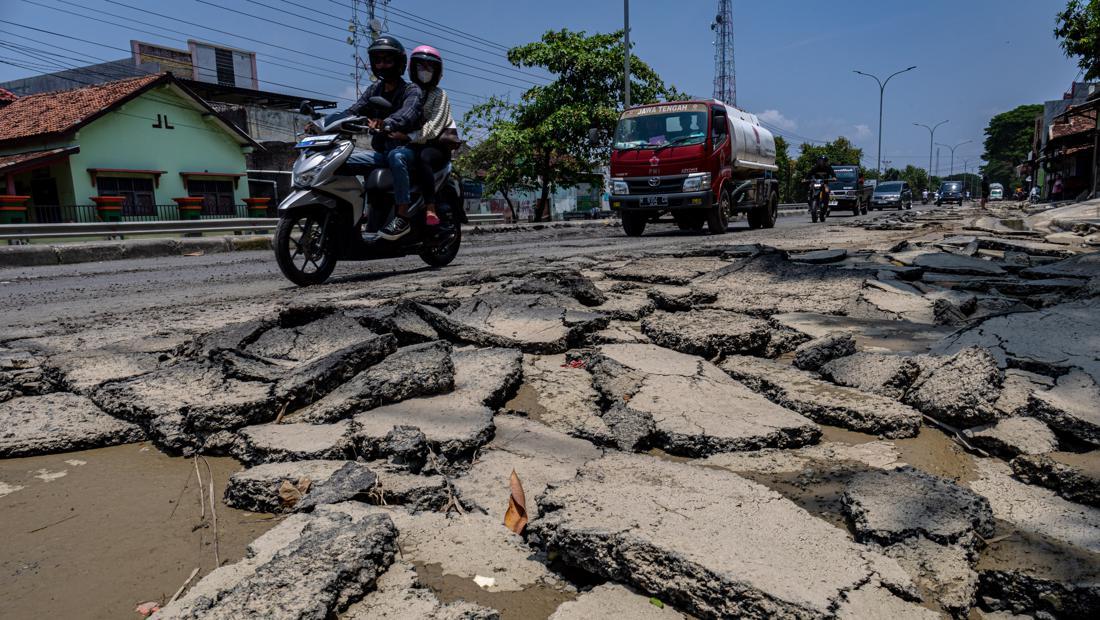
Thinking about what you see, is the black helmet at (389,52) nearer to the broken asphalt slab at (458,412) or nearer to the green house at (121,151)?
the broken asphalt slab at (458,412)

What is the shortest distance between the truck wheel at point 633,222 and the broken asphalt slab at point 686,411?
30.2ft

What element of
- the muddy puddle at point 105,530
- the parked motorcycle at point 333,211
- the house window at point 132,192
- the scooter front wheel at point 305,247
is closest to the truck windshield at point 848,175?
the parked motorcycle at point 333,211

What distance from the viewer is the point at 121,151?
74.7ft

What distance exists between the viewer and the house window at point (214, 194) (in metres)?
25.2

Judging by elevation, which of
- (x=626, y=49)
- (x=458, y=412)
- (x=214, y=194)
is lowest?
(x=458, y=412)

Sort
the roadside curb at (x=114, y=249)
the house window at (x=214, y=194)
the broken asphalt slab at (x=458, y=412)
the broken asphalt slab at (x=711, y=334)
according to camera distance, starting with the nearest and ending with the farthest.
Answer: the broken asphalt slab at (x=458, y=412)
the broken asphalt slab at (x=711, y=334)
the roadside curb at (x=114, y=249)
the house window at (x=214, y=194)

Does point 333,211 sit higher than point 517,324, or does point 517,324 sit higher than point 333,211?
point 333,211

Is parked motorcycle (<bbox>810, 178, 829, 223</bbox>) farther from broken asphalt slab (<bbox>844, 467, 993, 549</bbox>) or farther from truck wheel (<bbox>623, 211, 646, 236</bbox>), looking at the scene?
broken asphalt slab (<bbox>844, 467, 993, 549</bbox>)

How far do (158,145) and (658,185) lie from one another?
2085 cm

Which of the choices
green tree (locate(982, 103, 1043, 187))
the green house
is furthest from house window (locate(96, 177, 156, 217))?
green tree (locate(982, 103, 1043, 187))

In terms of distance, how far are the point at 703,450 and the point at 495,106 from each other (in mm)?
22045

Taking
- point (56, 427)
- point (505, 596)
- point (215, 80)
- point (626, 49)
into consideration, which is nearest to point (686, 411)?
point (505, 596)

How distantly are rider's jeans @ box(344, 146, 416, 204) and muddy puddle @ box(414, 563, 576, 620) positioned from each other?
4236 millimetres

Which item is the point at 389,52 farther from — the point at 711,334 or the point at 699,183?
the point at 699,183
